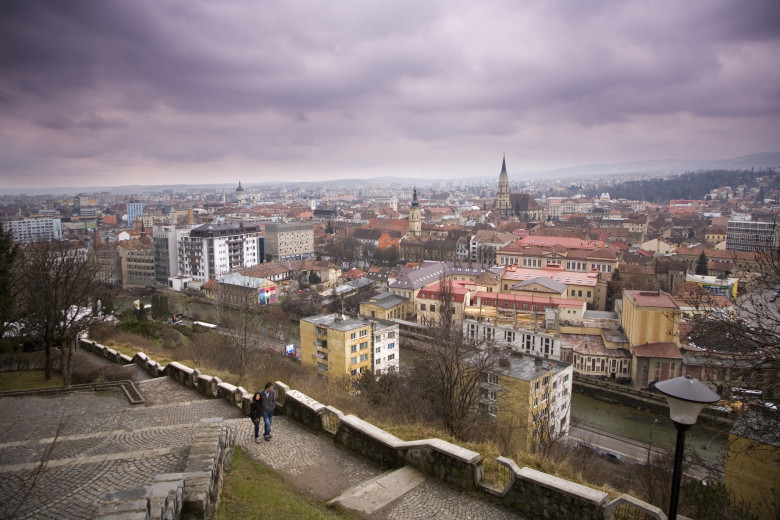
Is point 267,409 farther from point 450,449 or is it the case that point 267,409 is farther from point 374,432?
point 450,449

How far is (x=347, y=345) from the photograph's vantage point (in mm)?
19594

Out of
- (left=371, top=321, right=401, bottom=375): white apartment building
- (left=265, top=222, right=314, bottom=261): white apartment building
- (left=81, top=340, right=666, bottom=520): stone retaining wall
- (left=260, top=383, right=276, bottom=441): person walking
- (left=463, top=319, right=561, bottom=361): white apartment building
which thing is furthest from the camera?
(left=265, top=222, right=314, bottom=261): white apartment building

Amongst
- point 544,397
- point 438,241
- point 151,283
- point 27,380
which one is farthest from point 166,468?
point 438,241

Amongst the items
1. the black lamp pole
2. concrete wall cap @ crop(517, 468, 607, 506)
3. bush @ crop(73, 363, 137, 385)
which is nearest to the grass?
concrete wall cap @ crop(517, 468, 607, 506)

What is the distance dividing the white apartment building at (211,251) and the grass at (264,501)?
1410 inches

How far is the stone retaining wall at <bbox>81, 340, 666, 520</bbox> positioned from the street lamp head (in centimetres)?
137

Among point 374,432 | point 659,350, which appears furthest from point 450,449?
point 659,350

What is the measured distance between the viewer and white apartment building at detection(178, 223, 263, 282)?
40438 millimetres

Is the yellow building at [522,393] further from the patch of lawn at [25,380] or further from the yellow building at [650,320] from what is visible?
the patch of lawn at [25,380]

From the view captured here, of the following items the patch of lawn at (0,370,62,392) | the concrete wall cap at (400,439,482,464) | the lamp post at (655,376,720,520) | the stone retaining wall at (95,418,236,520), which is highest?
the lamp post at (655,376,720,520)

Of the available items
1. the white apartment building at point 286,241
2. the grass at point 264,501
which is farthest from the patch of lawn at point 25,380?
the white apartment building at point 286,241

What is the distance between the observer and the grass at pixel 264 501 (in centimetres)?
425

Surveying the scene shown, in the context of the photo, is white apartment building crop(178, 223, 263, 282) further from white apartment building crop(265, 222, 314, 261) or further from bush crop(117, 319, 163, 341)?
bush crop(117, 319, 163, 341)

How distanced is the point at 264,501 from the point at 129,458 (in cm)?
154
